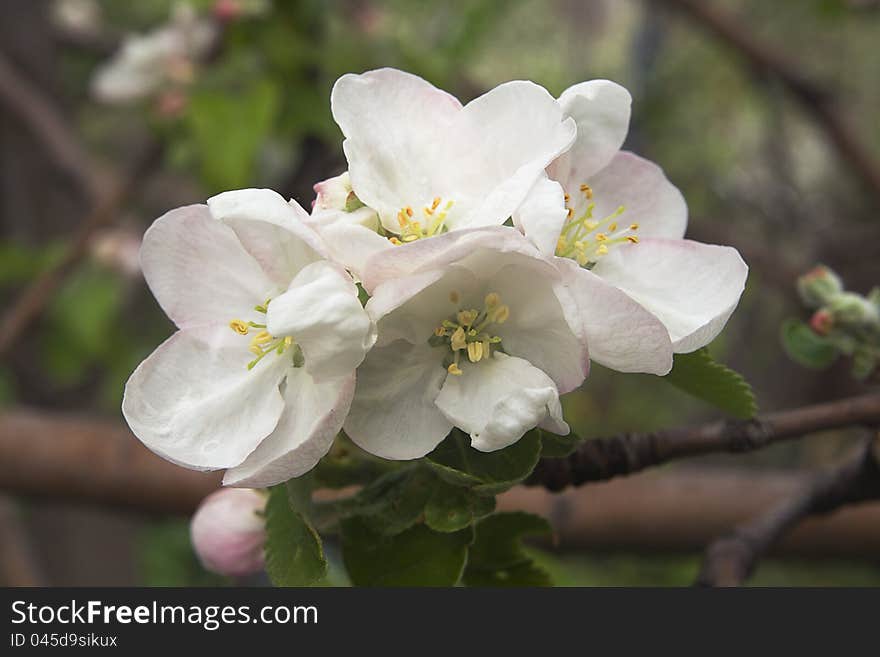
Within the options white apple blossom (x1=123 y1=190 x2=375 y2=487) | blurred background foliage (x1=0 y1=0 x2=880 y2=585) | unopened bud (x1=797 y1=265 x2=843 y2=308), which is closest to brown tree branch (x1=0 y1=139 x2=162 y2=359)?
blurred background foliage (x1=0 y1=0 x2=880 y2=585)

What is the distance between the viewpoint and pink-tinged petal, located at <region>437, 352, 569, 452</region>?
48cm

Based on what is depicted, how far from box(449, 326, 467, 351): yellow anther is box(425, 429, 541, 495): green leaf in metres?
0.05

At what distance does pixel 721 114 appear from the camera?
448cm

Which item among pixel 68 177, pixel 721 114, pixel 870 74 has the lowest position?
pixel 68 177

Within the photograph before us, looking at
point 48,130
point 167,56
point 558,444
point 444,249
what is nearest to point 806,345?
point 558,444

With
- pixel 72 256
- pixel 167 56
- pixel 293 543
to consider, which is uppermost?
pixel 167 56

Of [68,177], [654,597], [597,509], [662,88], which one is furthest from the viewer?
[662,88]

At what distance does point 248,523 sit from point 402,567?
0.46 feet

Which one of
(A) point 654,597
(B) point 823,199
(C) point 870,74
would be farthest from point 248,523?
(C) point 870,74

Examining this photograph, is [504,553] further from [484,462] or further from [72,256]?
[72,256]

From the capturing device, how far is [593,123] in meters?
0.57

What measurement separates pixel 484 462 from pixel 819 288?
34 cm

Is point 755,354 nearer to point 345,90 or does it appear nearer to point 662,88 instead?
point 662,88

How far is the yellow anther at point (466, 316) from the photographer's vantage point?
523 millimetres
